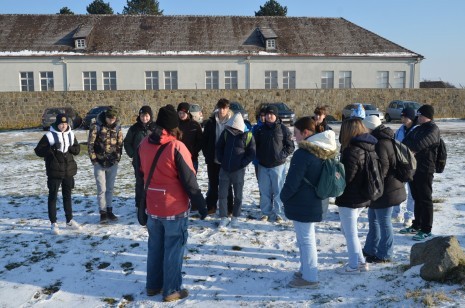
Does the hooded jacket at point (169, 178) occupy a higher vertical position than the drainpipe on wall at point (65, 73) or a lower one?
lower

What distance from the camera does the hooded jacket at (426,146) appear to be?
6078 millimetres

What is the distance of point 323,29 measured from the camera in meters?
37.0

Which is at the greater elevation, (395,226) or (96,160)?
(96,160)

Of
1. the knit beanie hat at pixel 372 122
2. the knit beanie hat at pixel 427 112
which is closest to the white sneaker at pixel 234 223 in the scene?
the knit beanie hat at pixel 372 122

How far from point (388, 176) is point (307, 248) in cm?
142

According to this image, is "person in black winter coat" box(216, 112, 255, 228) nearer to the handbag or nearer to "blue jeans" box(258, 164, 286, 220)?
"blue jeans" box(258, 164, 286, 220)

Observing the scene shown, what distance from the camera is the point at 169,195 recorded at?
14.7 ft

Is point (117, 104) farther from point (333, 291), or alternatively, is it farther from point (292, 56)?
point (333, 291)

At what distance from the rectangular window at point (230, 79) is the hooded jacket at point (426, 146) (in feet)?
93.4

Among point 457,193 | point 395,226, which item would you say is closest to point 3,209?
point 395,226

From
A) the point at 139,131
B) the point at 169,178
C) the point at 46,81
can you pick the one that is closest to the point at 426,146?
the point at 169,178

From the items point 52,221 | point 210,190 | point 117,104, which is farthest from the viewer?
point 117,104

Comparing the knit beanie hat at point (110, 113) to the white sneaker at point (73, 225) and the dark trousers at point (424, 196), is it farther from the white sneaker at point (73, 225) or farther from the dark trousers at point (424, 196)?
the dark trousers at point (424, 196)

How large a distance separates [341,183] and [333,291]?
1.16 metres
